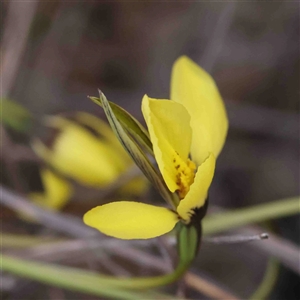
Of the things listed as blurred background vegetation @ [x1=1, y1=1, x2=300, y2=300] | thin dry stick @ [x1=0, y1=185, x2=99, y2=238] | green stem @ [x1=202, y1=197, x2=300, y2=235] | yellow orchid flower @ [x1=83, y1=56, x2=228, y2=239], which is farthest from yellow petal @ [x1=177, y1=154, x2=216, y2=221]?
blurred background vegetation @ [x1=1, y1=1, x2=300, y2=300]

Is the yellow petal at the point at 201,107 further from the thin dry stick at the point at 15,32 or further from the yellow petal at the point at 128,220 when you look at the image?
the thin dry stick at the point at 15,32

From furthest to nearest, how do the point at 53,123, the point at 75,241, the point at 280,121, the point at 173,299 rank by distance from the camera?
the point at 280,121 < the point at 53,123 < the point at 75,241 < the point at 173,299

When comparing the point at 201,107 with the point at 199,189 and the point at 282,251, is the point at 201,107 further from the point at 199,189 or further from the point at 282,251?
the point at 282,251

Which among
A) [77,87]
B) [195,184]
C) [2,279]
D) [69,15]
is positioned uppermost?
[69,15]

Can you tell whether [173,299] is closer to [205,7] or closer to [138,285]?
[138,285]

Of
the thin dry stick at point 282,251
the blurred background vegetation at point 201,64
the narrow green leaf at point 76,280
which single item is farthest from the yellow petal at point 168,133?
the blurred background vegetation at point 201,64

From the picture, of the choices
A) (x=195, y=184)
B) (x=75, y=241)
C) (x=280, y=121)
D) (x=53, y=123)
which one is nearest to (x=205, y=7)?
(x=280, y=121)

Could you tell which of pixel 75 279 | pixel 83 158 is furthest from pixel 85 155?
pixel 75 279
